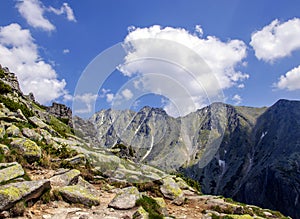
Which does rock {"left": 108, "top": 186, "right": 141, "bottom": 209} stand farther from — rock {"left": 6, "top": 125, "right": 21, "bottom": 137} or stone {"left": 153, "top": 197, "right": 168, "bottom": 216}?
rock {"left": 6, "top": 125, "right": 21, "bottom": 137}

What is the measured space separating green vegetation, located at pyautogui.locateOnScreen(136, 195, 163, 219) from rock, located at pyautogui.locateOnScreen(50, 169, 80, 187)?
4512 millimetres

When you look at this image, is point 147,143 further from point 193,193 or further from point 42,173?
point 42,173

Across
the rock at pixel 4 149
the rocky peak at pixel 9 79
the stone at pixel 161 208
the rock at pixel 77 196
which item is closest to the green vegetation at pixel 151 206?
the stone at pixel 161 208

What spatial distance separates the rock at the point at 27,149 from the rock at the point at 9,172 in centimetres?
318

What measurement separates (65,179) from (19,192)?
4343 millimetres

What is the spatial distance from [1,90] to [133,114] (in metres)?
23.8

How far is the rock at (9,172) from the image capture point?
1322cm

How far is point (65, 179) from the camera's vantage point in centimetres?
1616

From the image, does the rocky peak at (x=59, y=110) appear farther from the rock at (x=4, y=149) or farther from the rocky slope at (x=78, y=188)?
the rock at (x=4, y=149)

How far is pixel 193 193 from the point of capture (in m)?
23.3

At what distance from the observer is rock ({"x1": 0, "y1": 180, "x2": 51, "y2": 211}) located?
11078 millimetres

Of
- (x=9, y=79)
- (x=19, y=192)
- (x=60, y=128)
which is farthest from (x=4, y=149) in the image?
(x=9, y=79)

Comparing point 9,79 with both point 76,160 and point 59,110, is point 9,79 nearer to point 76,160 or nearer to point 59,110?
point 59,110

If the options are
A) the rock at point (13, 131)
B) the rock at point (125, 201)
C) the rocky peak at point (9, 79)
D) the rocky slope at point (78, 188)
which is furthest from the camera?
the rocky peak at point (9, 79)
